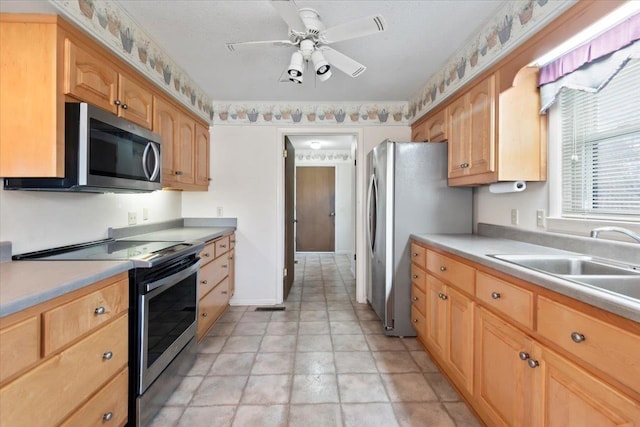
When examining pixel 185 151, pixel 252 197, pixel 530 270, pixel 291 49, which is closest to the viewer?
pixel 530 270

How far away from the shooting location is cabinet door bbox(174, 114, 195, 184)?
103 inches

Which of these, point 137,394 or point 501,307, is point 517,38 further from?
point 137,394

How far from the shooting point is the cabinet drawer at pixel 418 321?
7.58ft

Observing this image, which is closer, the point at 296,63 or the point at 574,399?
the point at 574,399

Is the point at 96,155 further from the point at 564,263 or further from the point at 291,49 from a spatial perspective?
the point at 564,263

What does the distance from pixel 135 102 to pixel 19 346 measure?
1.57m

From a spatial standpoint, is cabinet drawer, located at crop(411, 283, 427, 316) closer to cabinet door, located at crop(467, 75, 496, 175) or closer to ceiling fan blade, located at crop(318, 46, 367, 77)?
cabinet door, located at crop(467, 75, 496, 175)

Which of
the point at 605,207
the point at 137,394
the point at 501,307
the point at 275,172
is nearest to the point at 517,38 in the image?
the point at 605,207

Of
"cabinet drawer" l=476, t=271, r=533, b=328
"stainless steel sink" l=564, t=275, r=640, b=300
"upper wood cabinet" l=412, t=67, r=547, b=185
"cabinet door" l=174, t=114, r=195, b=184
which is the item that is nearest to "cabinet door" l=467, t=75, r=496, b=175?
"upper wood cabinet" l=412, t=67, r=547, b=185

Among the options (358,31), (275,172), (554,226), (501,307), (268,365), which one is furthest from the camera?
(275,172)

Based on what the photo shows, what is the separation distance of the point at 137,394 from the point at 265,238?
2.06 m

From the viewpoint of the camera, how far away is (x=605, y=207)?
1547 millimetres

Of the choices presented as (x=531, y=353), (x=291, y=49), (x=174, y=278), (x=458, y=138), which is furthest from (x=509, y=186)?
(x=174, y=278)

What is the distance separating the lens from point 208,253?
2.52 m
